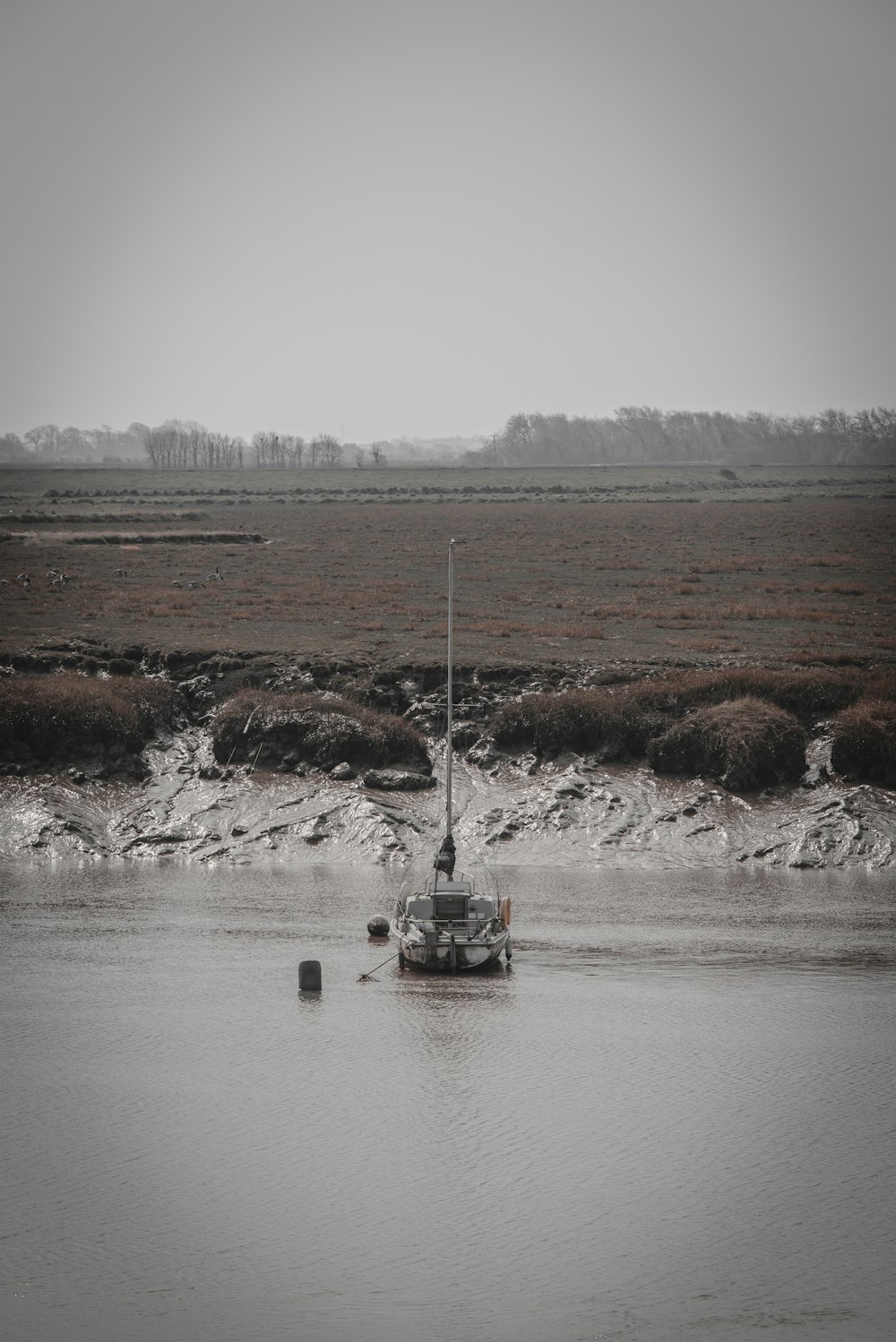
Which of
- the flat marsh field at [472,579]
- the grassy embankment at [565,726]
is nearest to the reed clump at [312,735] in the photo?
the grassy embankment at [565,726]

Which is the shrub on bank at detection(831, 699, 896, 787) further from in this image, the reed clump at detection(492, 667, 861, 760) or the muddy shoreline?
the reed clump at detection(492, 667, 861, 760)

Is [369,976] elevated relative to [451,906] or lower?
lower

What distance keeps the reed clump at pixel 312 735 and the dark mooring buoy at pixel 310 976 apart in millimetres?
17588

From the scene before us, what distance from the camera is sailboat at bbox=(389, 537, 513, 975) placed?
3177 cm

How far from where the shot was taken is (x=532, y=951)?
33.0 metres

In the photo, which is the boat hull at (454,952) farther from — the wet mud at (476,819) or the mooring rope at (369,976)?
the wet mud at (476,819)

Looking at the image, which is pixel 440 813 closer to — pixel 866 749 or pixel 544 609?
pixel 866 749

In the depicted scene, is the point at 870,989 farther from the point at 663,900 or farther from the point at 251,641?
the point at 251,641

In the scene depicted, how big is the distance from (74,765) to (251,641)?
41.7ft

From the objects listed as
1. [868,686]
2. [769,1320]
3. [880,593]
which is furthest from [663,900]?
[880,593]

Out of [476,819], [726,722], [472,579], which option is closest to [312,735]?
[476,819]

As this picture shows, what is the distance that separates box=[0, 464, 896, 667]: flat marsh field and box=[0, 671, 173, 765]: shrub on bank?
19.2 ft

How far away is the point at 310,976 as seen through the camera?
98.1 ft

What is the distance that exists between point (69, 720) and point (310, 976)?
826 inches
